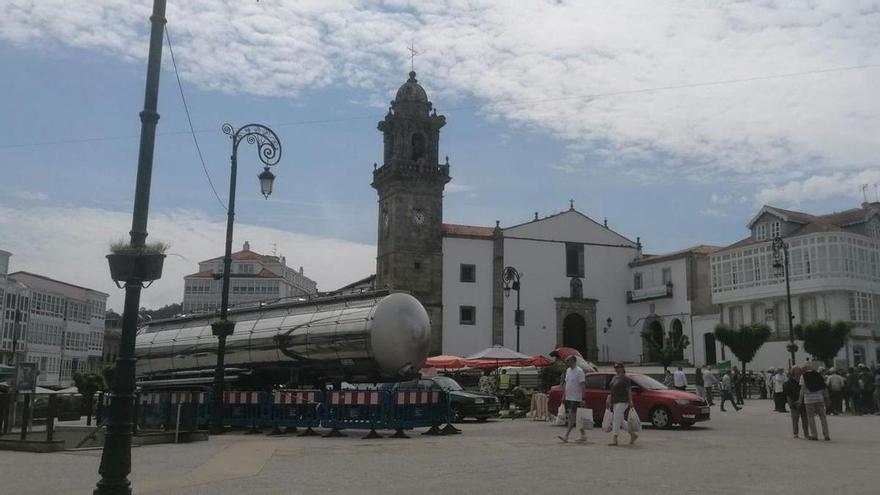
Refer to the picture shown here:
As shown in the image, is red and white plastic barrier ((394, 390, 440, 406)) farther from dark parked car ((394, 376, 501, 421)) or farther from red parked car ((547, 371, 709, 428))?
dark parked car ((394, 376, 501, 421))

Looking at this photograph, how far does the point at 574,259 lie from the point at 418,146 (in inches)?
622

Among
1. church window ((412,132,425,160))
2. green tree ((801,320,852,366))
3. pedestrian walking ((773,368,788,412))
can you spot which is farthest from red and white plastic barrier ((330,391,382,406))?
church window ((412,132,425,160))

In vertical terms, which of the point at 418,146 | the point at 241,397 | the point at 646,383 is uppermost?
the point at 418,146

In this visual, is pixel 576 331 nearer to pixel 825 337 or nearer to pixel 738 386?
pixel 825 337

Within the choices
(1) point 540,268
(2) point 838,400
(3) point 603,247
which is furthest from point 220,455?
(3) point 603,247

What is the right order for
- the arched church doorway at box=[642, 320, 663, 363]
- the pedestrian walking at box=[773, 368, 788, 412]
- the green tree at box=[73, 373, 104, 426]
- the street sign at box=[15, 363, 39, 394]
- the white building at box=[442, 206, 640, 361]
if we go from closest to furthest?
the street sign at box=[15, 363, 39, 394]
the green tree at box=[73, 373, 104, 426]
the pedestrian walking at box=[773, 368, 788, 412]
the white building at box=[442, 206, 640, 361]
the arched church doorway at box=[642, 320, 663, 363]

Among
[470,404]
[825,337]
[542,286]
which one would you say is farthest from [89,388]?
[542,286]

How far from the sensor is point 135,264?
7648 mm

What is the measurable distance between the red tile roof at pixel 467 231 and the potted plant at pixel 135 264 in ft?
170

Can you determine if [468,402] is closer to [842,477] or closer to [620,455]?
[620,455]

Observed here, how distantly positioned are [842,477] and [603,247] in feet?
182

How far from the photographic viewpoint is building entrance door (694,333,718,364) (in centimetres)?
5396

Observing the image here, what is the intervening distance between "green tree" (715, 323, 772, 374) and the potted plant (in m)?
40.9

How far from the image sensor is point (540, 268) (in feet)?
204
